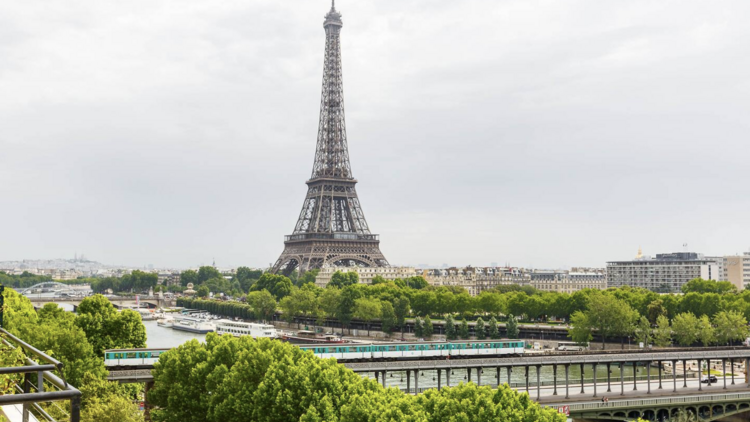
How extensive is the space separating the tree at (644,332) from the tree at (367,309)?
31.0m

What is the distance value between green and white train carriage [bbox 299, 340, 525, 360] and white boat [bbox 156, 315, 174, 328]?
70692 mm

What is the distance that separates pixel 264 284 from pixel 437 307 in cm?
4025

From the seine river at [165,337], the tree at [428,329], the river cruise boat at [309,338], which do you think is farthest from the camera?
the tree at [428,329]

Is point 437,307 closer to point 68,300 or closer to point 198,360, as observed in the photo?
point 198,360

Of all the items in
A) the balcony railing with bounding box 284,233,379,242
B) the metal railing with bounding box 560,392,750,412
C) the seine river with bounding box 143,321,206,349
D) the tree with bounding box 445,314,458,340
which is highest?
the balcony railing with bounding box 284,233,379,242

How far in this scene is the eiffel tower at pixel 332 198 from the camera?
134 meters

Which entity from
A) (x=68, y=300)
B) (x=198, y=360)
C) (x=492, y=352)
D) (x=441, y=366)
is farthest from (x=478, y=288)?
(x=198, y=360)

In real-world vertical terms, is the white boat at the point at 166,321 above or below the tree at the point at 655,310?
below

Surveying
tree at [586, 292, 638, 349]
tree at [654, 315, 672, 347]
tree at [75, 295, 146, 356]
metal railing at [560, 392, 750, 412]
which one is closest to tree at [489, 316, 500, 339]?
tree at [586, 292, 638, 349]

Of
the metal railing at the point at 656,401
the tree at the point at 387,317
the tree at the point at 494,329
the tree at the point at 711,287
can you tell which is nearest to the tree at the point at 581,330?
the tree at the point at 494,329

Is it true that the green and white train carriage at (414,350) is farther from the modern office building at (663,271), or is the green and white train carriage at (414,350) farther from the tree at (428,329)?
the modern office building at (663,271)

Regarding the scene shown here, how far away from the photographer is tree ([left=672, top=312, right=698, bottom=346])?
70.8m

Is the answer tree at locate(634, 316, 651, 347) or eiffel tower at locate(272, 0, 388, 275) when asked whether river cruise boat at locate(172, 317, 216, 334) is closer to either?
eiffel tower at locate(272, 0, 388, 275)

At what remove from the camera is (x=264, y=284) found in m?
128
